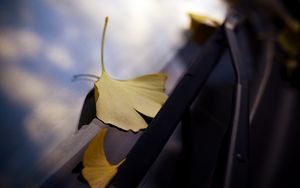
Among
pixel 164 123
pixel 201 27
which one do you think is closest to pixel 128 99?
pixel 164 123

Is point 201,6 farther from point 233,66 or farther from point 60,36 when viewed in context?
point 60,36

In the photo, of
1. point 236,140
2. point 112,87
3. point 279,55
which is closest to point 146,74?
point 112,87

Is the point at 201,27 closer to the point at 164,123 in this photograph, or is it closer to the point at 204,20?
the point at 204,20

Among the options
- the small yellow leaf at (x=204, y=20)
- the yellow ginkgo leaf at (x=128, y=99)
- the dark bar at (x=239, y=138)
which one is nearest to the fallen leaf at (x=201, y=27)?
the small yellow leaf at (x=204, y=20)

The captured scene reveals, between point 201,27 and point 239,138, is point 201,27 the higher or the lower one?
the higher one

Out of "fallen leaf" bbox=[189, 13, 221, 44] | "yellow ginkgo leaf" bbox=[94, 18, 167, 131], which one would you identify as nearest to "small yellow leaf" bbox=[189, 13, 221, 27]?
"fallen leaf" bbox=[189, 13, 221, 44]

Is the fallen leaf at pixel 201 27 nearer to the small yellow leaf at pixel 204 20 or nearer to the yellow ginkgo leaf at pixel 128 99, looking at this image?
the small yellow leaf at pixel 204 20

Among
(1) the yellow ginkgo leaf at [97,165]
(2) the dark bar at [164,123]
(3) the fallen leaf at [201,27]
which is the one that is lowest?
(1) the yellow ginkgo leaf at [97,165]
